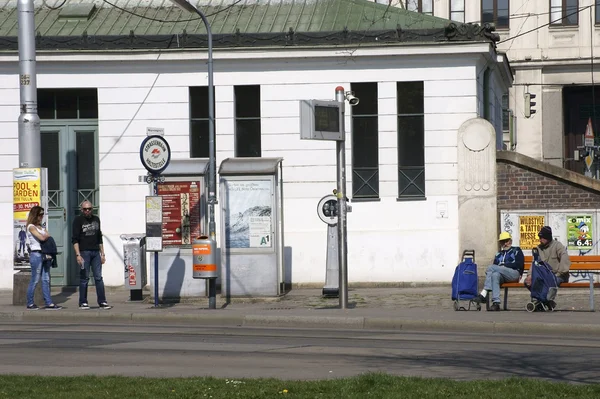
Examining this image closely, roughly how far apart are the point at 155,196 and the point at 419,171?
7199 mm

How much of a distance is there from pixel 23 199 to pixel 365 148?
8.05 m

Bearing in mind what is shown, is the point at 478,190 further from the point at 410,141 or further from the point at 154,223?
the point at 154,223

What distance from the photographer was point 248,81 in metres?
27.0

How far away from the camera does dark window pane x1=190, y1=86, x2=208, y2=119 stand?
89.0ft

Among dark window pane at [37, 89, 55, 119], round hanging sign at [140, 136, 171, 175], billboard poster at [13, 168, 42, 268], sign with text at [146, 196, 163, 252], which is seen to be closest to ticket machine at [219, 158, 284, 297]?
round hanging sign at [140, 136, 171, 175]

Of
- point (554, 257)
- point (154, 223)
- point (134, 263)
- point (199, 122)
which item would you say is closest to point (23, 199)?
point (134, 263)

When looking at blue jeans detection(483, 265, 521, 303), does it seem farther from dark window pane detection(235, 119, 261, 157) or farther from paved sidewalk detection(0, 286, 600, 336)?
dark window pane detection(235, 119, 261, 157)

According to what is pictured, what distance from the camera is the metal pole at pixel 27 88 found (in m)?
21.9

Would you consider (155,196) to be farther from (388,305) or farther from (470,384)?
(470,384)

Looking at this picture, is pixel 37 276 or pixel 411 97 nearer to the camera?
pixel 37 276

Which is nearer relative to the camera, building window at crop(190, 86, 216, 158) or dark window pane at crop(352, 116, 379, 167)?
dark window pane at crop(352, 116, 379, 167)

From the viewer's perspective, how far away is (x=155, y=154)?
21.7m

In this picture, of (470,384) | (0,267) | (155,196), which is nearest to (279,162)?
(155,196)

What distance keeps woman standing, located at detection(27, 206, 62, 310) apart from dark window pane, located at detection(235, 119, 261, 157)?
21.8ft
